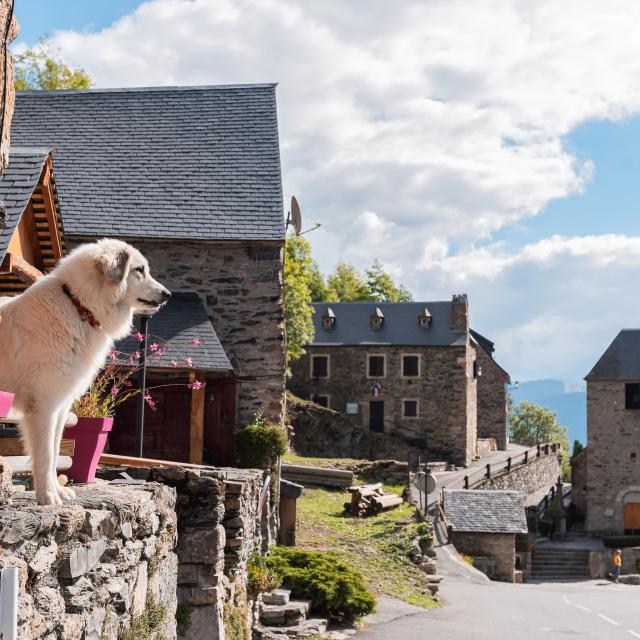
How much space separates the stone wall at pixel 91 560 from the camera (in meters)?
3.25

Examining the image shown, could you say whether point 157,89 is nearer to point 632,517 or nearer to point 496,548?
point 496,548

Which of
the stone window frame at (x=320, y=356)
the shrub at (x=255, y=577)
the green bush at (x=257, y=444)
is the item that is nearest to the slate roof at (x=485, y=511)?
the stone window frame at (x=320, y=356)

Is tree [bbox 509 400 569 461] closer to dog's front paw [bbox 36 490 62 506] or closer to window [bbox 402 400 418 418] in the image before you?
window [bbox 402 400 418 418]

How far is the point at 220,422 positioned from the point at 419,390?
34865mm

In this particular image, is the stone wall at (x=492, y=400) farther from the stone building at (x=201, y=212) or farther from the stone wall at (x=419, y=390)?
the stone building at (x=201, y=212)

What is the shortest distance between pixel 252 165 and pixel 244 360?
14.9ft

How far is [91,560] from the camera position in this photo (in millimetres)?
3924

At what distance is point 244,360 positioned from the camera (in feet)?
56.3

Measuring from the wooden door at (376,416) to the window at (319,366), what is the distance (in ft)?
11.0

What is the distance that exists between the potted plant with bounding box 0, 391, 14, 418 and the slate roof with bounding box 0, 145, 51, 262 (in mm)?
4399

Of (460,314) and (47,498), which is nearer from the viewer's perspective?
(47,498)

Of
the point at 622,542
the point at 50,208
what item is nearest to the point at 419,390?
the point at 622,542

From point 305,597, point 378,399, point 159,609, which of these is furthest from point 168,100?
point 378,399

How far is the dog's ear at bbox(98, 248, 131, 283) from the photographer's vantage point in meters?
4.42
